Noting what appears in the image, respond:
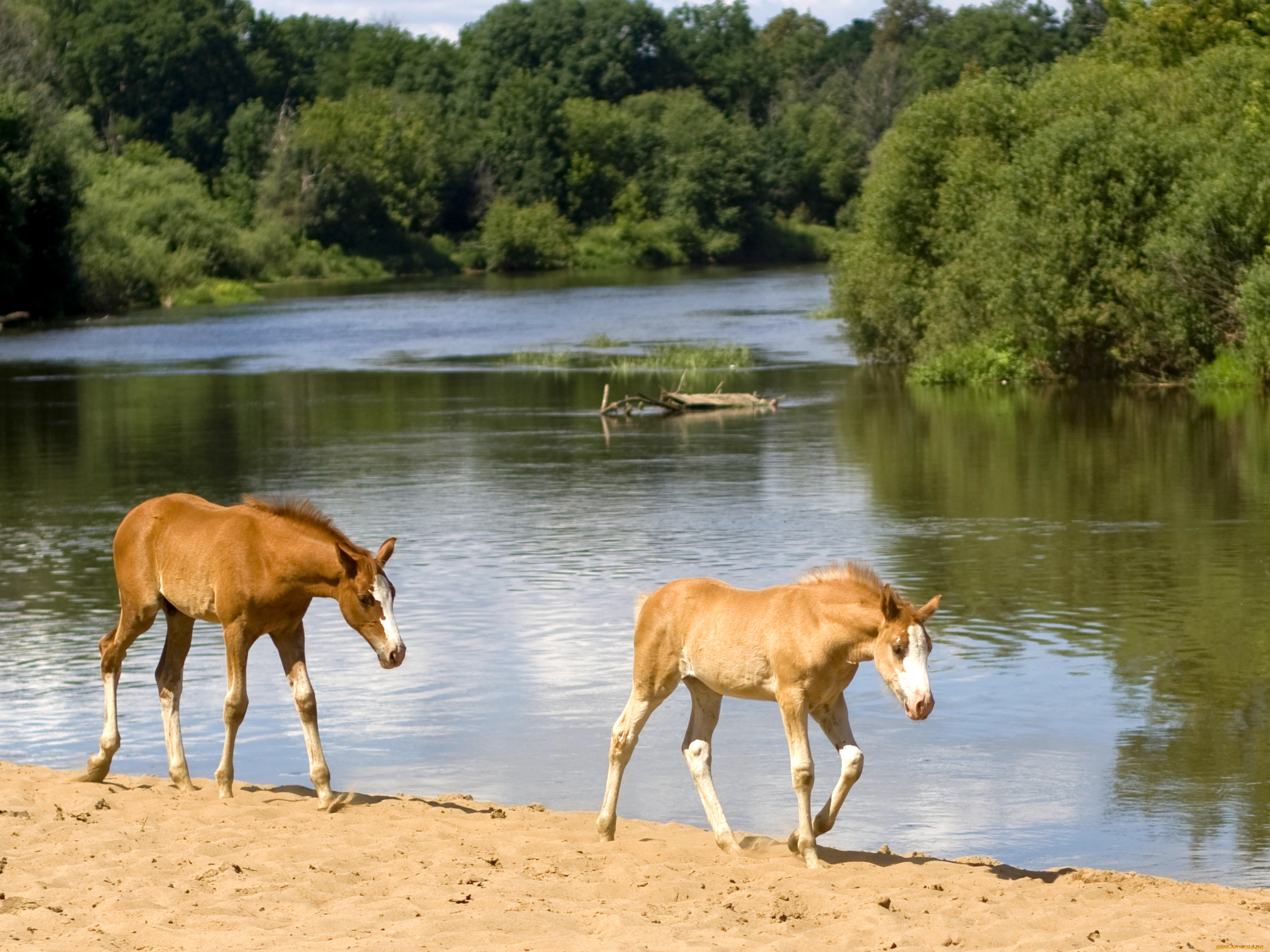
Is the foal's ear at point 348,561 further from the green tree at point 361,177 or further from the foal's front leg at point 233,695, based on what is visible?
the green tree at point 361,177

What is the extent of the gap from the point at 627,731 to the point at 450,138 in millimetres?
147300

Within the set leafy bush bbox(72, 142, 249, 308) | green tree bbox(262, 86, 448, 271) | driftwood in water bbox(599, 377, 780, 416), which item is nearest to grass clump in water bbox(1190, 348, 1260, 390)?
driftwood in water bbox(599, 377, 780, 416)

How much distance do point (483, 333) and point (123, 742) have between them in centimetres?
5712

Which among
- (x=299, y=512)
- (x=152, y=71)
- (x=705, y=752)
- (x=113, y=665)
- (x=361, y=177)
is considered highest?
(x=152, y=71)

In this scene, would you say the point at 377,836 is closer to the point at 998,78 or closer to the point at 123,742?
the point at 123,742

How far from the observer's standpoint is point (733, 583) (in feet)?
61.3

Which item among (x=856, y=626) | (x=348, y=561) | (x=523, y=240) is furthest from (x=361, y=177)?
(x=856, y=626)

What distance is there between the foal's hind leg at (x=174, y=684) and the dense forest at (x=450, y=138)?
84.8m

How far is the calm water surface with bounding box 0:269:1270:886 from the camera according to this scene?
11.7 metres

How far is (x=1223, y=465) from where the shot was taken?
28891 millimetres

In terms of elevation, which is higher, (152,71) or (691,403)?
(152,71)

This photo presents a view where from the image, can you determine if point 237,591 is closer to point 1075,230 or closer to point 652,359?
point 1075,230

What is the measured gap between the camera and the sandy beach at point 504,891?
7.83 meters

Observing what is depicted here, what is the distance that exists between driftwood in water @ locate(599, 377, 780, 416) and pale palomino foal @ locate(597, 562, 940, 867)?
102 ft
